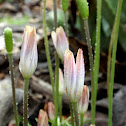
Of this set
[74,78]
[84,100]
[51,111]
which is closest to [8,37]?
[74,78]

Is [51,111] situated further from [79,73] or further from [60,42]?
[79,73]

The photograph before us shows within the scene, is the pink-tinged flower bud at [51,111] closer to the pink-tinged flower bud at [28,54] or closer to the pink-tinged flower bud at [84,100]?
the pink-tinged flower bud at [84,100]

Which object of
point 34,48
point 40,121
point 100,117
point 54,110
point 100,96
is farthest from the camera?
point 100,96

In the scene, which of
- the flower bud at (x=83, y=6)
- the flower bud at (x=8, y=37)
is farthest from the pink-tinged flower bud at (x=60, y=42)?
the flower bud at (x=8, y=37)

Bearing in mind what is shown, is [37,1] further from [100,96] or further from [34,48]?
[34,48]

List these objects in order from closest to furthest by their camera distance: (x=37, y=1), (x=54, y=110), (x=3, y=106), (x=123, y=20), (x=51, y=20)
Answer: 1. (x=54, y=110)
2. (x=3, y=106)
3. (x=123, y=20)
4. (x=51, y=20)
5. (x=37, y=1)

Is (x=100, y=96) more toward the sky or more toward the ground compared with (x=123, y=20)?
more toward the ground

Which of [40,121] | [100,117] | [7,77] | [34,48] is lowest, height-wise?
[100,117]

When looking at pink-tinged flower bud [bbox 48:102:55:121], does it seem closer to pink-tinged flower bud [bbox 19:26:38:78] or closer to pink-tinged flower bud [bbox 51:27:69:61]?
pink-tinged flower bud [bbox 51:27:69:61]

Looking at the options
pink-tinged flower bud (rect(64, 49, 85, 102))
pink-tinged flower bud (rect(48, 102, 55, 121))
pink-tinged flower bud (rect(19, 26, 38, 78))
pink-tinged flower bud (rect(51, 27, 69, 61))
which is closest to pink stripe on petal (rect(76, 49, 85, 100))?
pink-tinged flower bud (rect(64, 49, 85, 102))

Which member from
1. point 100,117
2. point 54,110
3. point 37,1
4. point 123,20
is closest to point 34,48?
point 54,110

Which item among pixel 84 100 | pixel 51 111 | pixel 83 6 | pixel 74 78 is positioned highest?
pixel 83 6
